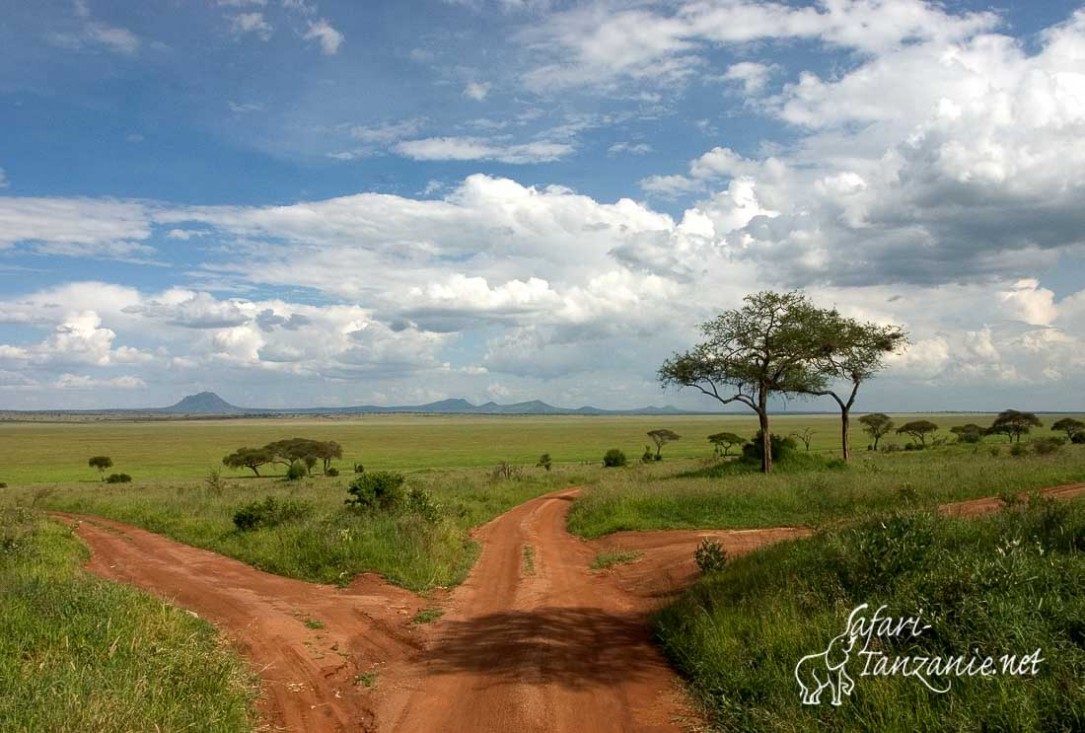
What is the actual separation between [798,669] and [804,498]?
16.0m

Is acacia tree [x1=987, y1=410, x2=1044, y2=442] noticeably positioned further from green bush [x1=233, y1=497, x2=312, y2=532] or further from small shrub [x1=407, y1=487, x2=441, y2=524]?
green bush [x1=233, y1=497, x2=312, y2=532]

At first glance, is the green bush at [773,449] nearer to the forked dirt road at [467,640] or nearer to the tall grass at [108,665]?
the forked dirt road at [467,640]

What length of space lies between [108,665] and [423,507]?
42.0 ft

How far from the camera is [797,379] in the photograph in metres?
35.1

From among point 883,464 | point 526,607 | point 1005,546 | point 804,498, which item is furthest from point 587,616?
point 883,464

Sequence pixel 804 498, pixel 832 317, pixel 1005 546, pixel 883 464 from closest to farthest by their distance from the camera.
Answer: pixel 1005 546, pixel 804 498, pixel 883 464, pixel 832 317

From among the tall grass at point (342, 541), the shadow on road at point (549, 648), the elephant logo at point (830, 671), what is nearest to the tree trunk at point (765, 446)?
the tall grass at point (342, 541)

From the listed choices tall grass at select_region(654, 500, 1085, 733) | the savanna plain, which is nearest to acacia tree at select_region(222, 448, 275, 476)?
the savanna plain

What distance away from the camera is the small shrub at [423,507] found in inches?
760

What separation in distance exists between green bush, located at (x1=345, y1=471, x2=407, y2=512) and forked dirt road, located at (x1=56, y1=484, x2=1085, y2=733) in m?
4.05

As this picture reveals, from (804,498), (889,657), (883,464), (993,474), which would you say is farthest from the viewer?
(883,464)

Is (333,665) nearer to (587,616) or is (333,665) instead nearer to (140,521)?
(587,616)

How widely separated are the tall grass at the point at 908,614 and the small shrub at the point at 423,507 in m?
9.84

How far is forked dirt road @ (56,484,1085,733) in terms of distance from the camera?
748 cm
